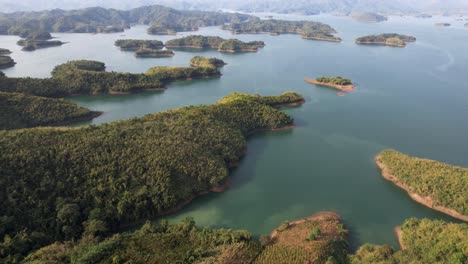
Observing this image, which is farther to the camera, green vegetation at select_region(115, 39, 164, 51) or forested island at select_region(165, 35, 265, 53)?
forested island at select_region(165, 35, 265, 53)

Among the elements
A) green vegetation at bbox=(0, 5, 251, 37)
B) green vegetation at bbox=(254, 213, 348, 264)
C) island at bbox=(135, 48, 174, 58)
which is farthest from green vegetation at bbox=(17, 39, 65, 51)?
green vegetation at bbox=(254, 213, 348, 264)

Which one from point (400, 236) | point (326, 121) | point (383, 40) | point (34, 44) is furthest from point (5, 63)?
point (383, 40)

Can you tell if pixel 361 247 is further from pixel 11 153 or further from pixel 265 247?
pixel 11 153

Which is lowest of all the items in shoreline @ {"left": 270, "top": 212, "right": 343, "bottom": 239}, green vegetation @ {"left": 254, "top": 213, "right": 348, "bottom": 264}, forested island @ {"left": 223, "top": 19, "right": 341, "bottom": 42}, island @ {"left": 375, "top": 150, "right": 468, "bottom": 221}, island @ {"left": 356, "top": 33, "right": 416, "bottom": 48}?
shoreline @ {"left": 270, "top": 212, "right": 343, "bottom": 239}

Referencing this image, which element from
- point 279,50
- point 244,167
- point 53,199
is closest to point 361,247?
point 244,167

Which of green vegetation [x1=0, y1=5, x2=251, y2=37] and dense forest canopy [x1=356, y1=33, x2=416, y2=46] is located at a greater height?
green vegetation [x1=0, y1=5, x2=251, y2=37]

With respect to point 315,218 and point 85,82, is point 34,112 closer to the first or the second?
point 85,82

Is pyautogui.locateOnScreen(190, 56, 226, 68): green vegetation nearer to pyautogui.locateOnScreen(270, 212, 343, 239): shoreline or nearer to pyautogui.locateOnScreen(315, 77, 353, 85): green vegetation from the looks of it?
pyautogui.locateOnScreen(315, 77, 353, 85): green vegetation

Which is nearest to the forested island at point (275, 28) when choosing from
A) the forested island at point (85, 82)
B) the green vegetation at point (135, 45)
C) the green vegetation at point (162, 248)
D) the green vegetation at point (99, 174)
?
the green vegetation at point (135, 45)
